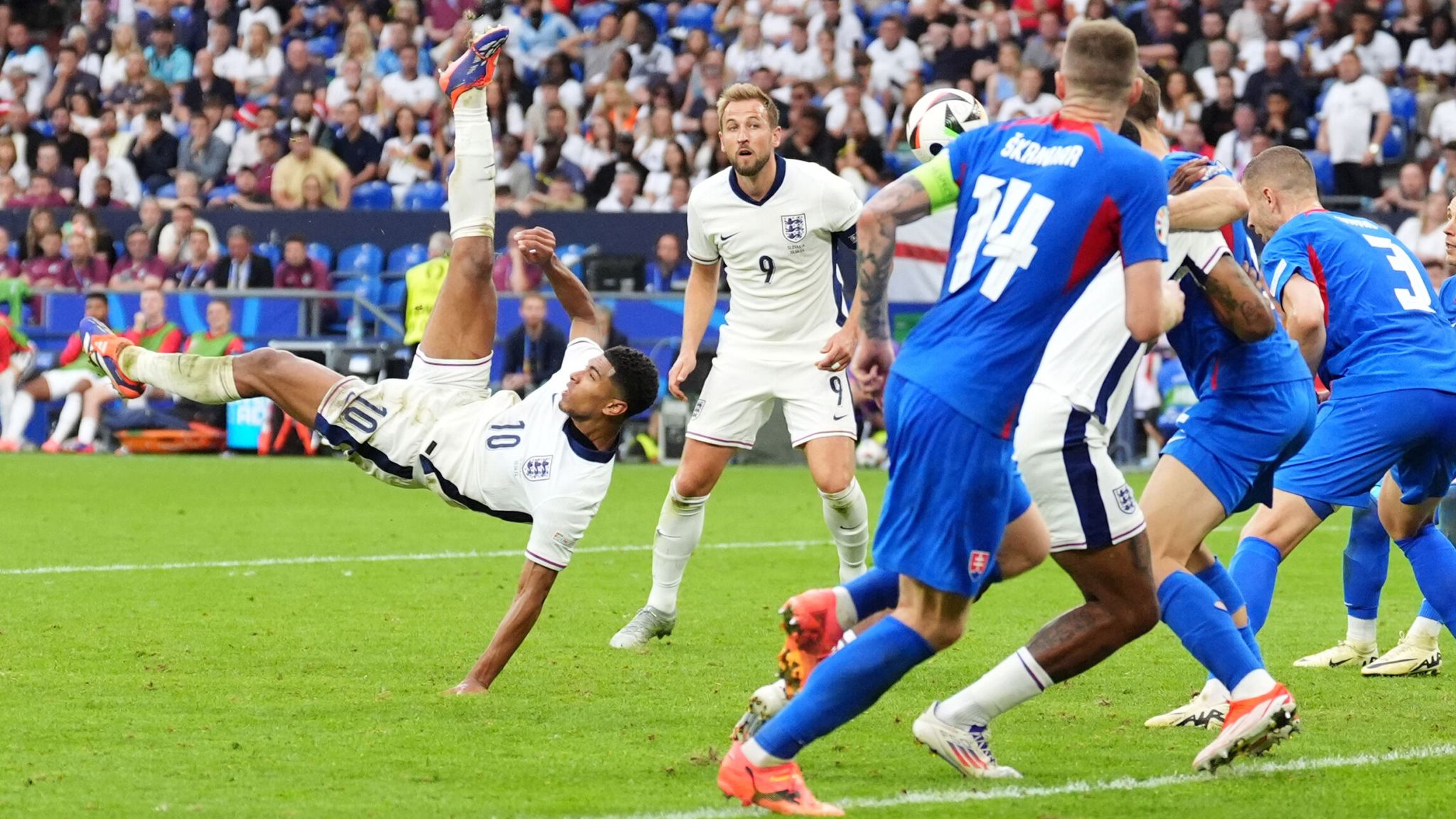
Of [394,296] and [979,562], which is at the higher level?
[979,562]

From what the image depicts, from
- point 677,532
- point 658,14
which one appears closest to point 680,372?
point 677,532

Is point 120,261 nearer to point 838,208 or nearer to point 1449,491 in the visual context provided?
point 838,208

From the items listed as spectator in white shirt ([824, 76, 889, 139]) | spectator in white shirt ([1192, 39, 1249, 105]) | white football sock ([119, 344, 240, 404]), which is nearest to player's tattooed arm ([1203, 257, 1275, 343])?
white football sock ([119, 344, 240, 404])

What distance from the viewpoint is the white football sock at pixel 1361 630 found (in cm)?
801

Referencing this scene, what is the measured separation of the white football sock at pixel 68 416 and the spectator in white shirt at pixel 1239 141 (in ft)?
41.0

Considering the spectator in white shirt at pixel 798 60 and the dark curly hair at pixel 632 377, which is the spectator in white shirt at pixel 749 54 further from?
the dark curly hair at pixel 632 377

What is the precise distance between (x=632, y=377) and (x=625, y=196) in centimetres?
1364

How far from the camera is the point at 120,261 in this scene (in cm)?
2153

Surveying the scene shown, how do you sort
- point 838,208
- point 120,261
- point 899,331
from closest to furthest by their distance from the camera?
point 838,208 → point 899,331 → point 120,261

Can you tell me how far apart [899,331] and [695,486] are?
10078mm

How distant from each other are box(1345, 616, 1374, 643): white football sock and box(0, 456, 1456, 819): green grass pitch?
0.87 feet

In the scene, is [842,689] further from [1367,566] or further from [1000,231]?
[1367,566]

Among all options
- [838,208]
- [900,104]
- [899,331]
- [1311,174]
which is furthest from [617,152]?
[1311,174]

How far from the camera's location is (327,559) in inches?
450
